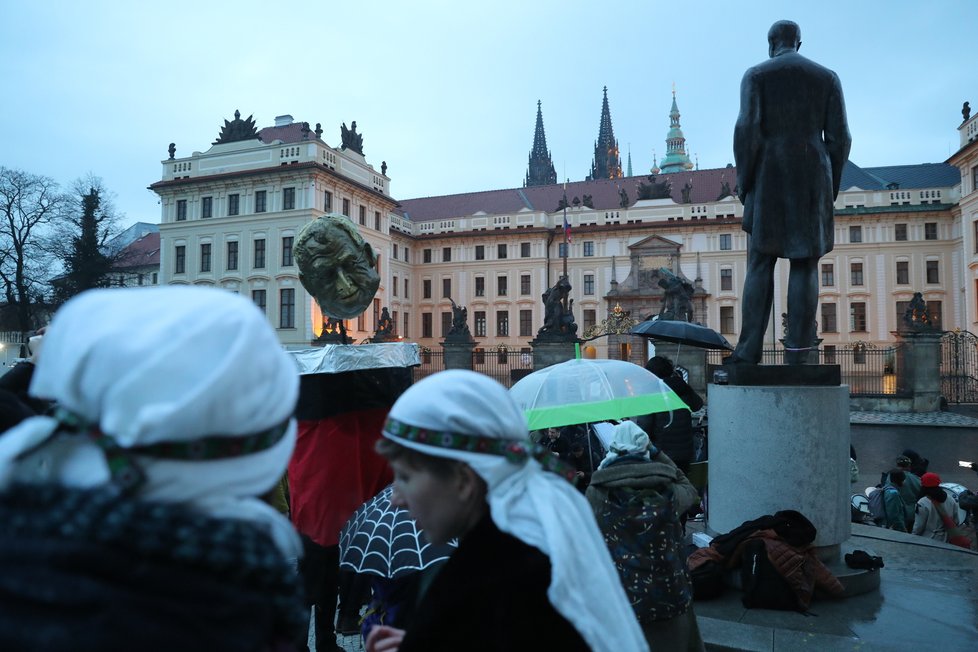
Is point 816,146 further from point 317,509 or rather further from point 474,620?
point 474,620

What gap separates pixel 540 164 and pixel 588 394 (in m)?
97.6

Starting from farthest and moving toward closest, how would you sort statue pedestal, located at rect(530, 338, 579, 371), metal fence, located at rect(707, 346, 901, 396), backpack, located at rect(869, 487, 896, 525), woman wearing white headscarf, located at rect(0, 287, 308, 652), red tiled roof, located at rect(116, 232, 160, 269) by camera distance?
red tiled roof, located at rect(116, 232, 160, 269)
statue pedestal, located at rect(530, 338, 579, 371)
metal fence, located at rect(707, 346, 901, 396)
backpack, located at rect(869, 487, 896, 525)
woman wearing white headscarf, located at rect(0, 287, 308, 652)

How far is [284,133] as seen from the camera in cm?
4319

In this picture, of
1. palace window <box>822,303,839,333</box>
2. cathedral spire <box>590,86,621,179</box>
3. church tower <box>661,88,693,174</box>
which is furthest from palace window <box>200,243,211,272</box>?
cathedral spire <box>590,86,621,179</box>

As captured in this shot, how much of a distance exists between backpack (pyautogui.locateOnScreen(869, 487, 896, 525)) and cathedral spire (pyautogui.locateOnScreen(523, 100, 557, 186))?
3646 inches

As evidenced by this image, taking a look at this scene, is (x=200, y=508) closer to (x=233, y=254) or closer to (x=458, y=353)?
(x=458, y=353)

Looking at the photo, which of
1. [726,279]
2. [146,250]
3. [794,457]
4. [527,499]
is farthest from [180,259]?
[527,499]

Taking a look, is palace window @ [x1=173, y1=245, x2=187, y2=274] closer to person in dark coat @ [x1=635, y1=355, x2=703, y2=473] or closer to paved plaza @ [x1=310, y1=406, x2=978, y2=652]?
person in dark coat @ [x1=635, y1=355, x2=703, y2=473]

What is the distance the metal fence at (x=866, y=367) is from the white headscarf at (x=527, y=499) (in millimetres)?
20591

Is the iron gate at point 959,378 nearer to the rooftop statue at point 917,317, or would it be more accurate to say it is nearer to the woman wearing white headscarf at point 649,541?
the rooftop statue at point 917,317

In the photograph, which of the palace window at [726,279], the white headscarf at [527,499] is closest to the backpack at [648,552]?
the white headscarf at [527,499]

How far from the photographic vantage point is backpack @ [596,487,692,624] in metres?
2.99

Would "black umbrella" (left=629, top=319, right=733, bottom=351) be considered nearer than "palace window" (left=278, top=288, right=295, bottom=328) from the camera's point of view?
Yes

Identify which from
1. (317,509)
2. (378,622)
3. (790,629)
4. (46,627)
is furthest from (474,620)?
(790,629)
